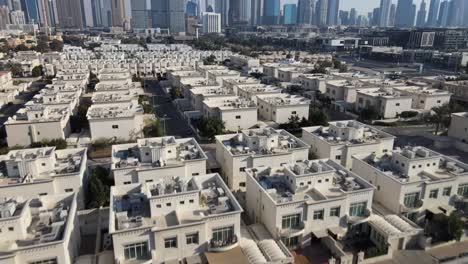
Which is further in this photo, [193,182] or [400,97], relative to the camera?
[400,97]

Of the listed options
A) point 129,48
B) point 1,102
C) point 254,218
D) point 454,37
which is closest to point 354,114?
point 254,218

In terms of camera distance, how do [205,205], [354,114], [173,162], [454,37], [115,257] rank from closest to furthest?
[115,257] < [205,205] < [173,162] < [354,114] < [454,37]

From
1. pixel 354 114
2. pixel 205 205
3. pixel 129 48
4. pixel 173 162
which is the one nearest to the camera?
pixel 205 205

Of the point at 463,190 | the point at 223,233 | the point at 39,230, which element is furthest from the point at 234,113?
the point at 39,230

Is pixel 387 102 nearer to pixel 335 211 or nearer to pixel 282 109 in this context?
pixel 282 109

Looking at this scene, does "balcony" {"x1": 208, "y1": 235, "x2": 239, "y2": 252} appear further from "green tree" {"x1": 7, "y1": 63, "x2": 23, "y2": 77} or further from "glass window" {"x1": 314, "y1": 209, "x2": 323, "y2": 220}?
"green tree" {"x1": 7, "y1": 63, "x2": 23, "y2": 77}

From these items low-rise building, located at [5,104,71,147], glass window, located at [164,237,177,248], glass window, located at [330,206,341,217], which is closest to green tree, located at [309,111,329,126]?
glass window, located at [330,206,341,217]

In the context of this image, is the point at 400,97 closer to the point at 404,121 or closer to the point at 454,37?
the point at 404,121
